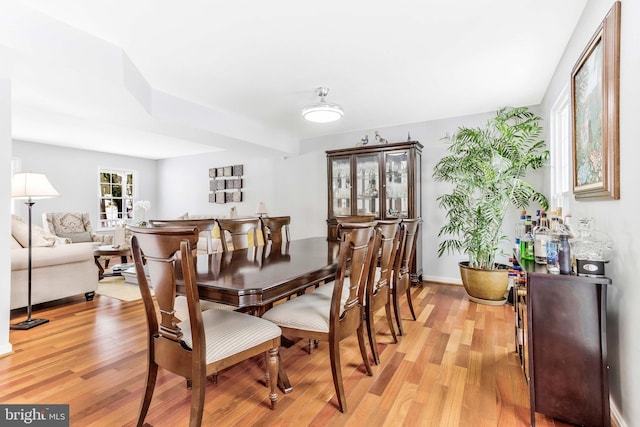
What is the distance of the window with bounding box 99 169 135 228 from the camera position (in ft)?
23.2

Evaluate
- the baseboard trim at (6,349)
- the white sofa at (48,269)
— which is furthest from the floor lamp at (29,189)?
the baseboard trim at (6,349)

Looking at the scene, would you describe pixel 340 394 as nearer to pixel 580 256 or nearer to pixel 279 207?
pixel 580 256

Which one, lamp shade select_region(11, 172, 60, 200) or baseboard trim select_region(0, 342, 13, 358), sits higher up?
lamp shade select_region(11, 172, 60, 200)

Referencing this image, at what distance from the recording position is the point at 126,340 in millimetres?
2568

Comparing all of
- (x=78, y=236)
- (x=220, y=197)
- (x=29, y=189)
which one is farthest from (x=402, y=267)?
(x=78, y=236)

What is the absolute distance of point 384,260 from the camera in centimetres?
226

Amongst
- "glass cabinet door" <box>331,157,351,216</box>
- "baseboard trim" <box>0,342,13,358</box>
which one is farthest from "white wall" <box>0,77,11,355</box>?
"glass cabinet door" <box>331,157,351,216</box>

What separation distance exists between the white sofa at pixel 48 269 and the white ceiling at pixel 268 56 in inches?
55.2

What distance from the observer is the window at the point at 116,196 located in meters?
7.09

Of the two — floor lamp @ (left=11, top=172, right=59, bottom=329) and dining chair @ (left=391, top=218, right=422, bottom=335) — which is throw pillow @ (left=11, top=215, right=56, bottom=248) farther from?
dining chair @ (left=391, top=218, right=422, bottom=335)

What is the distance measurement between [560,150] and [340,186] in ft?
8.56

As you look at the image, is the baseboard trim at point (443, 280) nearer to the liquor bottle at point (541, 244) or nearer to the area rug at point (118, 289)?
the liquor bottle at point (541, 244)

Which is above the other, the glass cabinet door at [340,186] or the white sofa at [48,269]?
the glass cabinet door at [340,186]

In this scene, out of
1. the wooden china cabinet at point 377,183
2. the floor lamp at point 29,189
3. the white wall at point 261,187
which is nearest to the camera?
the floor lamp at point 29,189
